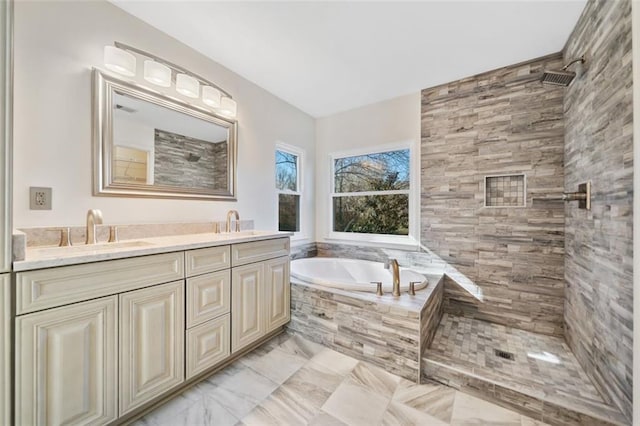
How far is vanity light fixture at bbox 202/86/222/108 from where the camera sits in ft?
7.00

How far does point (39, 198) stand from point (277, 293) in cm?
160

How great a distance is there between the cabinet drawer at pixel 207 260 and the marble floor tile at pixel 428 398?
4.52 feet

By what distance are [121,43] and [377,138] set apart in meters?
2.50

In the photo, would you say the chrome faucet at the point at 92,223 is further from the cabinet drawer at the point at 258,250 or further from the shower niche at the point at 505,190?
the shower niche at the point at 505,190

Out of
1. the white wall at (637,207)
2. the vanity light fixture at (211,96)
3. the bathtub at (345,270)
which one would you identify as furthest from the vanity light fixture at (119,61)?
the white wall at (637,207)

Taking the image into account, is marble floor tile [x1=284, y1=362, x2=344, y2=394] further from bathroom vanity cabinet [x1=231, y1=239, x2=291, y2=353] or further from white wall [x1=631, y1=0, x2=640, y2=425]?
white wall [x1=631, y1=0, x2=640, y2=425]

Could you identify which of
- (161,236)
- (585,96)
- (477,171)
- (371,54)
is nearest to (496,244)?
(477,171)

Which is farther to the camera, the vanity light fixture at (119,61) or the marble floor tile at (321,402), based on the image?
the vanity light fixture at (119,61)

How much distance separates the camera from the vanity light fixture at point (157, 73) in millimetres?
1777

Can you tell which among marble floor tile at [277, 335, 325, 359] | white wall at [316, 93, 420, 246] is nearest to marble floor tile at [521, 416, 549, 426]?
marble floor tile at [277, 335, 325, 359]

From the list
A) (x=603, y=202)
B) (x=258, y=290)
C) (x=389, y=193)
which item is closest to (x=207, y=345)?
(x=258, y=290)

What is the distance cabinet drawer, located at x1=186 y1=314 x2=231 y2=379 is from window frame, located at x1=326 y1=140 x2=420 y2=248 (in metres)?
1.93

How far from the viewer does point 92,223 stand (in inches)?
56.6

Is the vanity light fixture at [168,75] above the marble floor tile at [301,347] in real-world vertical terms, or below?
above
